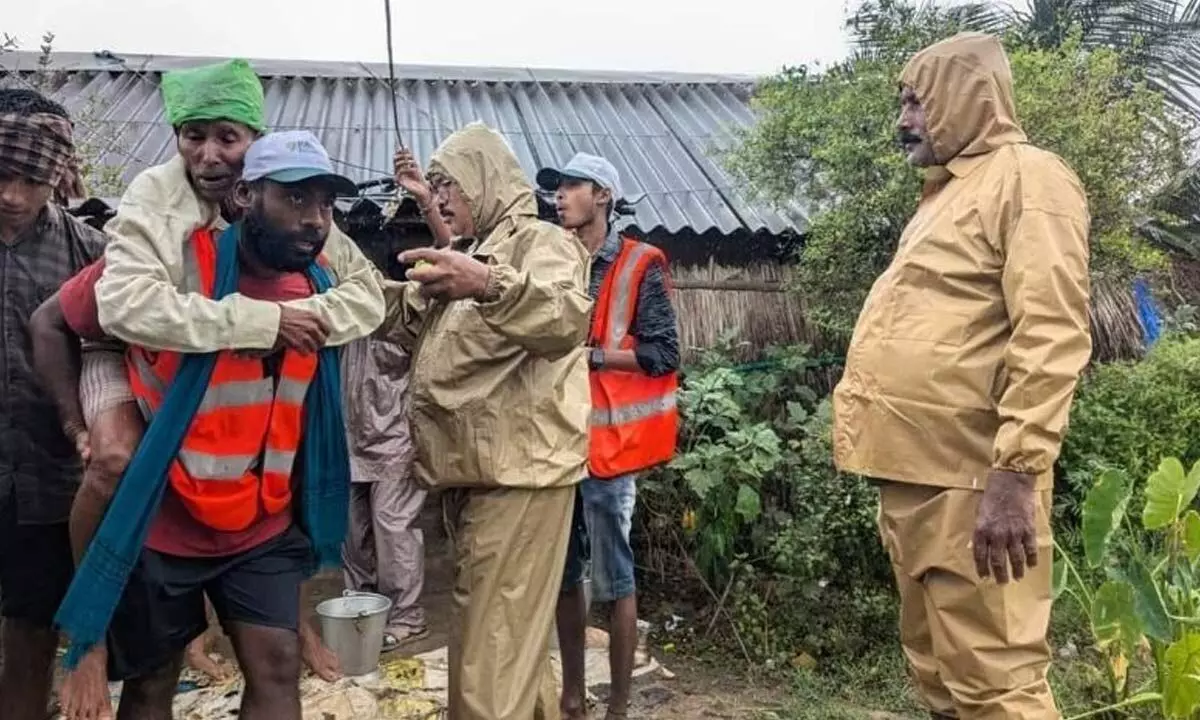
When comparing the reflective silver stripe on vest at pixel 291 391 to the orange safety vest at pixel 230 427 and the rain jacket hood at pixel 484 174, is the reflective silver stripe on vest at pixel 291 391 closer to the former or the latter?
the orange safety vest at pixel 230 427

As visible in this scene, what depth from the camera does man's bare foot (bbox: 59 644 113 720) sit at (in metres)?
2.21

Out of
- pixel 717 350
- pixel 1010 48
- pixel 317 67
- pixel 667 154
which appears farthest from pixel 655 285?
pixel 317 67

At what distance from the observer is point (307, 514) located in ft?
8.13

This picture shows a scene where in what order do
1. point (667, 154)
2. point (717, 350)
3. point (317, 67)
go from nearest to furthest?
point (717, 350) < point (667, 154) < point (317, 67)

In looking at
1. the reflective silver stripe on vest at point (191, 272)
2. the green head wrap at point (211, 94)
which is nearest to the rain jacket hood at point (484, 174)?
the green head wrap at point (211, 94)

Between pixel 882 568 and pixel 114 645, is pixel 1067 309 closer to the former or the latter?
pixel 114 645

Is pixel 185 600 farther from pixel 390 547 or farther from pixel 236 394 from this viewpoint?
pixel 390 547

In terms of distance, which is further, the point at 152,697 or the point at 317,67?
the point at 317,67

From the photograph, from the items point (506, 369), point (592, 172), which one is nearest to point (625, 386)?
point (592, 172)

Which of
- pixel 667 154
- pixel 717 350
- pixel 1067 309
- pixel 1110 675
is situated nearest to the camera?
pixel 1067 309

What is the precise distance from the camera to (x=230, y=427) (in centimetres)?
231

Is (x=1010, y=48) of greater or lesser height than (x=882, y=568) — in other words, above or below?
above

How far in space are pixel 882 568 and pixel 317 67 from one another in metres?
7.16

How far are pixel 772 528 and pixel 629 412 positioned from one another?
163 cm
